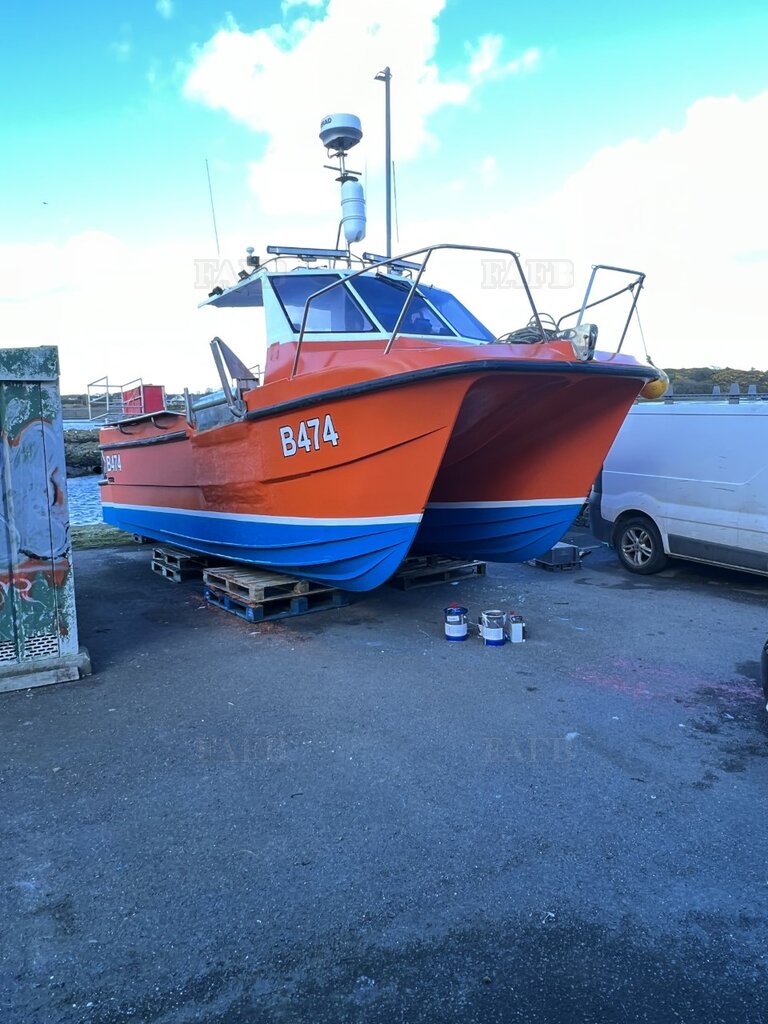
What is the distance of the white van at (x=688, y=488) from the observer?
638cm

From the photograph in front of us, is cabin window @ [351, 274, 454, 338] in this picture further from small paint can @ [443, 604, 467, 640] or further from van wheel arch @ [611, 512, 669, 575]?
van wheel arch @ [611, 512, 669, 575]

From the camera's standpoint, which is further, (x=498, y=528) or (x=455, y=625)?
(x=498, y=528)

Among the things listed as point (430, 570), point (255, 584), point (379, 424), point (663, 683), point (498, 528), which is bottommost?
point (663, 683)

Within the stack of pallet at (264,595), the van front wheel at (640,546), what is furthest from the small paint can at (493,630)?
the van front wheel at (640,546)

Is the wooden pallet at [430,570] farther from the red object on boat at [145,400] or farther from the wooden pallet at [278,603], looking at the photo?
the red object on boat at [145,400]

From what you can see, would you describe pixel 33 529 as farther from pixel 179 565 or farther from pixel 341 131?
pixel 341 131

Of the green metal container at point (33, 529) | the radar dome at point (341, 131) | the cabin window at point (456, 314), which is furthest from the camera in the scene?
the radar dome at point (341, 131)

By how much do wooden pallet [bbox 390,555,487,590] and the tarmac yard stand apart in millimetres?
1686

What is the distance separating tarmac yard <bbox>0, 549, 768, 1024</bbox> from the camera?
2.06 m

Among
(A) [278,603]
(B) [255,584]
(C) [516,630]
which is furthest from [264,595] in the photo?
(C) [516,630]

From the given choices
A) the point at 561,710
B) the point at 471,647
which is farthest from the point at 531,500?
the point at 561,710

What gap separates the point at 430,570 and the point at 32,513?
148 inches

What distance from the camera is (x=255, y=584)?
5.93 m

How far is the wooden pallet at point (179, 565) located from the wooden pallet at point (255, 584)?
41.5 inches
